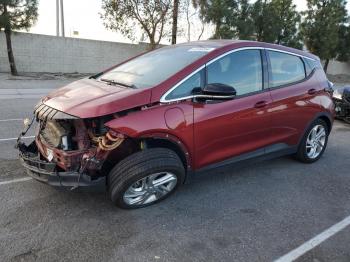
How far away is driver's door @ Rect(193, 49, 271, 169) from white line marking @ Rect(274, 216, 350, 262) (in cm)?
125

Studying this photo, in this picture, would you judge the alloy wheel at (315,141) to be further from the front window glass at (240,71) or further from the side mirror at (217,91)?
the side mirror at (217,91)

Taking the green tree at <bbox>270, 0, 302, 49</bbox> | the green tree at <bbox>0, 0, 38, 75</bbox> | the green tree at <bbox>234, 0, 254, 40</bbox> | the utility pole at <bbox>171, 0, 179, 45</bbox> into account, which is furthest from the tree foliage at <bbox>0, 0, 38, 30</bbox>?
the green tree at <bbox>270, 0, 302, 49</bbox>

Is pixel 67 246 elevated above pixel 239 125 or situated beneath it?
situated beneath

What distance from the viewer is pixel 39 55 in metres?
19.9

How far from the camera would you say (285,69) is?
185 inches

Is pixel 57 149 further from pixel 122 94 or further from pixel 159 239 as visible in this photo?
pixel 159 239

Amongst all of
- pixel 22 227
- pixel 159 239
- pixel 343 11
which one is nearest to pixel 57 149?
pixel 22 227

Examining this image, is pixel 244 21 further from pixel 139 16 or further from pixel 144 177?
pixel 144 177

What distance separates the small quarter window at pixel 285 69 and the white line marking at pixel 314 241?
1.79 metres

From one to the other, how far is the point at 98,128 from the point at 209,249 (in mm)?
1475

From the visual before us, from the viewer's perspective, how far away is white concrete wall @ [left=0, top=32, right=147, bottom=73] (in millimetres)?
19234

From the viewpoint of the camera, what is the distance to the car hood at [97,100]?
10.5 feet

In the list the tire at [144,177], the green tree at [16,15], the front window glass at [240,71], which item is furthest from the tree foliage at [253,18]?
the tire at [144,177]

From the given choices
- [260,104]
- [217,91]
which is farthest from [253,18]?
[217,91]
